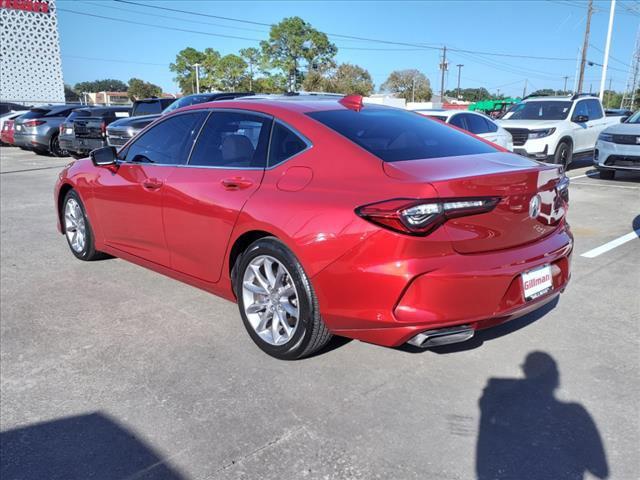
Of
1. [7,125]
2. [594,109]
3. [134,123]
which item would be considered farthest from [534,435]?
[7,125]

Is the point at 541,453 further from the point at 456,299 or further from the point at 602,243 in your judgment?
the point at 602,243

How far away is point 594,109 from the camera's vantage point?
1351 centimetres

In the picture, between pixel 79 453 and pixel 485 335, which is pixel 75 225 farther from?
pixel 485 335

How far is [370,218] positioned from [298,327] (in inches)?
33.8

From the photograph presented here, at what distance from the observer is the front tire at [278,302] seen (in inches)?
120

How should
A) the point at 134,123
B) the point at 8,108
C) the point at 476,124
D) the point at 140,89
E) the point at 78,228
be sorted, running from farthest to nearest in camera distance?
the point at 140,89
the point at 8,108
the point at 134,123
the point at 476,124
the point at 78,228

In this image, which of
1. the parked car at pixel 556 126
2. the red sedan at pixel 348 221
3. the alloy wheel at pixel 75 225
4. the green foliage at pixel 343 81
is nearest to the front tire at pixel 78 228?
the alloy wheel at pixel 75 225

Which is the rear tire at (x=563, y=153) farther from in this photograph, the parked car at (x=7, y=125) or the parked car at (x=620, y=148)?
the parked car at (x=7, y=125)

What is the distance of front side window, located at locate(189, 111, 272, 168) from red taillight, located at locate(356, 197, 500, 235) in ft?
3.40

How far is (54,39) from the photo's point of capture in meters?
45.3

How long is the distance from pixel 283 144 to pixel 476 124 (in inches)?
303

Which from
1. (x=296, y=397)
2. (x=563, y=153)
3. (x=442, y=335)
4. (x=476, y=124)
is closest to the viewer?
(x=442, y=335)

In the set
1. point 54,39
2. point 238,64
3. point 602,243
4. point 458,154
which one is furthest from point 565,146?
point 238,64

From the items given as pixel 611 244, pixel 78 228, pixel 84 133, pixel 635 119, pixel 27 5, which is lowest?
pixel 611 244
